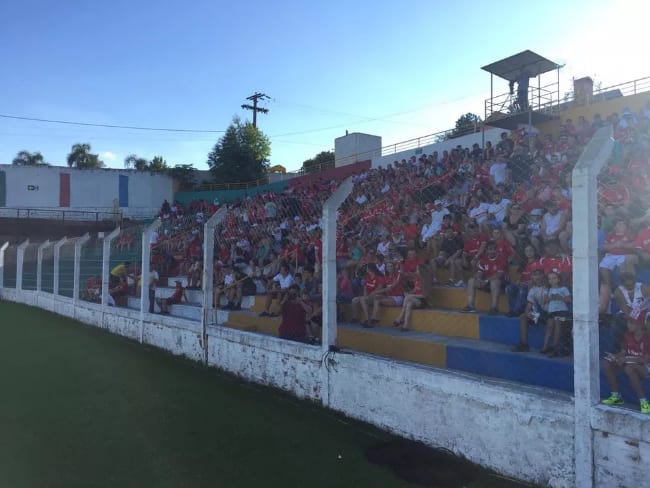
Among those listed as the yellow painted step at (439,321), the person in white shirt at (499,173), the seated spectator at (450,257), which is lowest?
the yellow painted step at (439,321)

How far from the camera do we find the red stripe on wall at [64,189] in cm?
3519

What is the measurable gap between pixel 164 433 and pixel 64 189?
3468 centimetres

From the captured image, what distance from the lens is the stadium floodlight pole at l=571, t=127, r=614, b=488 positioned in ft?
12.0

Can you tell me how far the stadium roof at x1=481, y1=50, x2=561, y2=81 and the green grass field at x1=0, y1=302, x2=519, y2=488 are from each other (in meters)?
12.9

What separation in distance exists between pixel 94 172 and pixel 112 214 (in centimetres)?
415

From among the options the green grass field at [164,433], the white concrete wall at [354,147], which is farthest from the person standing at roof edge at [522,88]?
the green grass field at [164,433]

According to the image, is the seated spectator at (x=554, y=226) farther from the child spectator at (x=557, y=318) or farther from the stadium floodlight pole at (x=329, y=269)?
the stadium floodlight pole at (x=329, y=269)

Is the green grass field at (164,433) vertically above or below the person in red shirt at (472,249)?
below

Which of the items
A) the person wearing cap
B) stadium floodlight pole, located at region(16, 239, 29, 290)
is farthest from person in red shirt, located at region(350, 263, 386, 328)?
stadium floodlight pole, located at region(16, 239, 29, 290)

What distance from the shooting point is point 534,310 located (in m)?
5.13

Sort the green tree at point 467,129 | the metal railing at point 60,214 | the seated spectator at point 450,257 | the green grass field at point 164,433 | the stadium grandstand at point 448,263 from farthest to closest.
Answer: the metal railing at point 60,214
the green tree at point 467,129
the seated spectator at point 450,257
the stadium grandstand at point 448,263
the green grass field at point 164,433

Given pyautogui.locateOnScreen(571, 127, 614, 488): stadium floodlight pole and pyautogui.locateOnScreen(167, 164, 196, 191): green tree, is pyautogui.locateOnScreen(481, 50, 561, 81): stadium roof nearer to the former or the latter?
pyautogui.locateOnScreen(571, 127, 614, 488): stadium floodlight pole

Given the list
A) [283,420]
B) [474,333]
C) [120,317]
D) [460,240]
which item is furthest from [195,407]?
[120,317]

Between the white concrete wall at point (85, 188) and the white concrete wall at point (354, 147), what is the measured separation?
51.5 ft
